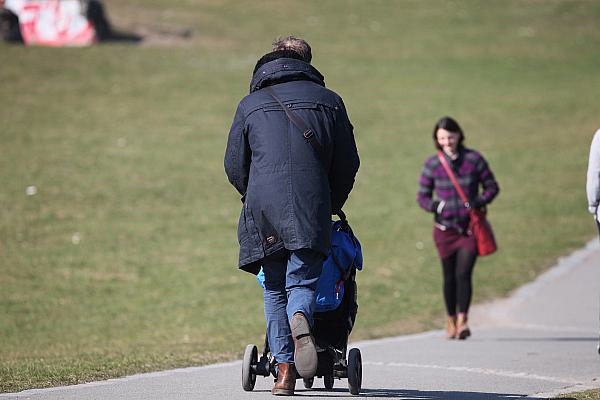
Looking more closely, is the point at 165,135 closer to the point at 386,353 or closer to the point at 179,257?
the point at 179,257

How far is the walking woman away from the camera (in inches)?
427

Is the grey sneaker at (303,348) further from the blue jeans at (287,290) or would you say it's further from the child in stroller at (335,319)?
the child in stroller at (335,319)

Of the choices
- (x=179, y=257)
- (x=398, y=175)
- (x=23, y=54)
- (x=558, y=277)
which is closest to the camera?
(x=558, y=277)

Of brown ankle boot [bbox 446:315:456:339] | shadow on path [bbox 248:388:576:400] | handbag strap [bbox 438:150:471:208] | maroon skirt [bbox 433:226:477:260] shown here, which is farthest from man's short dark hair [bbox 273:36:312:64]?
brown ankle boot [bbox 446:315:456:339]

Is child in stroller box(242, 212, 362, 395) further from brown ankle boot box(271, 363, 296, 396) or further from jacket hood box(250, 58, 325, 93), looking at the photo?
jacket hood box(250, 58, 325, 93)

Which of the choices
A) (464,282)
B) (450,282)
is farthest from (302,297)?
(450,282)

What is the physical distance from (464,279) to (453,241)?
37 cm

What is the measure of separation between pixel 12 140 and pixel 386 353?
1590cm

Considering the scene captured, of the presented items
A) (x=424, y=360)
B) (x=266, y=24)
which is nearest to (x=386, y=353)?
(x=424, y=360)

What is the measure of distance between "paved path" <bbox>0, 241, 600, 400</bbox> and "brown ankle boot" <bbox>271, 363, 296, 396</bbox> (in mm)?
139

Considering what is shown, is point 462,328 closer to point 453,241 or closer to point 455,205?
point 453,241

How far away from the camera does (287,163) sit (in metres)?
6.11

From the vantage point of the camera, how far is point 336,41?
118 feet

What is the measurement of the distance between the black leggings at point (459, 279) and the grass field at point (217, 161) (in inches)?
37.5
